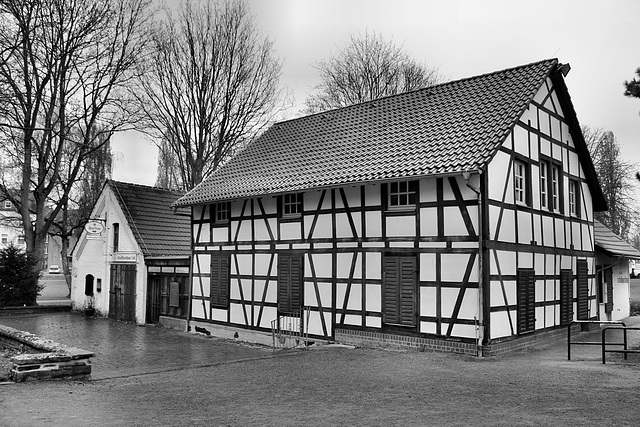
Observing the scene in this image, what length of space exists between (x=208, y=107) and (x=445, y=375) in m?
21.5

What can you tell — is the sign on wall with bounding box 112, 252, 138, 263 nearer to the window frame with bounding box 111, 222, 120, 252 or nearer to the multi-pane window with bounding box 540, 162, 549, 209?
the window frame with bounding box 111, 222, 120, 252

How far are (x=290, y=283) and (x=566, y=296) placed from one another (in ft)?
26.8

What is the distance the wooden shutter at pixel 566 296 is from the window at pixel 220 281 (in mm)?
10435

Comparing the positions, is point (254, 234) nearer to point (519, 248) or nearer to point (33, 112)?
point (519, 248)

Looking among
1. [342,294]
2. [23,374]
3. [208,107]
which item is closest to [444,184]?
[342,294]

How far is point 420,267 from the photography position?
45.1 ft

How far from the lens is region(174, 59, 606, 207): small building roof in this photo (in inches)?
547

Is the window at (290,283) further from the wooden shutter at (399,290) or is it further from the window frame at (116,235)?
the window frame at (116,235)

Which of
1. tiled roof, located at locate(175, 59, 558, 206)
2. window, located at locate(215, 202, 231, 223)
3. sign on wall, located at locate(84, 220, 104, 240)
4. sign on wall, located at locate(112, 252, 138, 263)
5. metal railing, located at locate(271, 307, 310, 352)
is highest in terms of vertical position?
Answer: tiled roof, located at locate(175, 59, 558, 206)

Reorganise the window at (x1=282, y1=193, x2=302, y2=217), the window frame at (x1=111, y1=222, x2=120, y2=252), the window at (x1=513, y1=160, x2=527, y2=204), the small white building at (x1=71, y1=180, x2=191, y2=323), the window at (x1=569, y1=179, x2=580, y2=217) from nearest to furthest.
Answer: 1. the window at (x1=513, y1=160, x2=527, y2=204)
2. the window at (x1=282, y1=193, x2=302, y2=217)
3. the window at (x1=569, y1=179, x2=580, y2=217)
4. the small white building at (x1=71, y1=180, x2=191, y2=323)
5. the window frame at (x1=111, y1=222, x2=120, y2=252)

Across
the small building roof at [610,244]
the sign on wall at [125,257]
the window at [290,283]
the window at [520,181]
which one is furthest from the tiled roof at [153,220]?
the small building roof at [610,244]

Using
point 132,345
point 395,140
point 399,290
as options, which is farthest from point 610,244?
point 132,345

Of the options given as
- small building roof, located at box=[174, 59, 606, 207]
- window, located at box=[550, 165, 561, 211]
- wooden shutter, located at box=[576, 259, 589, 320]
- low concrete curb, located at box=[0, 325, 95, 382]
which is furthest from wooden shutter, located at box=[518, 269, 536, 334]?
low concrete curb, located at box=[0, 325, 95, 382]

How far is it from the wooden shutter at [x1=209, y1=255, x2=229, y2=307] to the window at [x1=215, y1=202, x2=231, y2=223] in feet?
4.15
